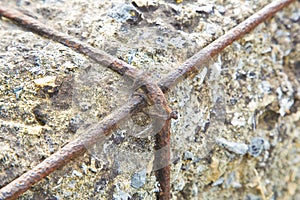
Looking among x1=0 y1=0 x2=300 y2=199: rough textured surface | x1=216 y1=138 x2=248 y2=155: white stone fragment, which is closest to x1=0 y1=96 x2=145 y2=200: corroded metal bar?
x1=0 y1=0 x2=300 y2=199: rough textured surface

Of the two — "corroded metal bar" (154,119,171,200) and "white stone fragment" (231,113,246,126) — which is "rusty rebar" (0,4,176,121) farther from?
"white stone fragment" (231,113,246,126)

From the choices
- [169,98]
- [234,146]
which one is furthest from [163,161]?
[234,146]

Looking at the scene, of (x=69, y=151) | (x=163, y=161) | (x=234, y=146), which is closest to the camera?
(x=69, y=151)

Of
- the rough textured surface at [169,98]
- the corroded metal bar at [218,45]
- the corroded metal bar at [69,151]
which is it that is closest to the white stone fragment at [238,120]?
the rough textured surface at [169,98]

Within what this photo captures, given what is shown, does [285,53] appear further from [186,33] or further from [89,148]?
[89,148]

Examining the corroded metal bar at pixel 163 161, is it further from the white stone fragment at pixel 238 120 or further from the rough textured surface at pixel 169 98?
the white stone fragment at pixel 238 120

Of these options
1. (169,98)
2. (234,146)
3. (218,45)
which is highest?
(218,45)

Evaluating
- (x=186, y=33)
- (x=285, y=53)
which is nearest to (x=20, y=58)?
(x=186, y=33)

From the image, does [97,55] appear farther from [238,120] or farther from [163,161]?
[238,120]
